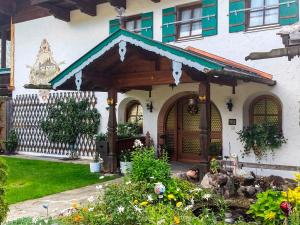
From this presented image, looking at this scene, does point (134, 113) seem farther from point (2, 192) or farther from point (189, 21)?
point (2, 192)

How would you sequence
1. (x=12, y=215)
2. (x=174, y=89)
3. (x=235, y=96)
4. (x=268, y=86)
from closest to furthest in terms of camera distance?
(x=12, y=215) < (x=268, y=86) < (x=235, y=96) < (x=174, y=89)

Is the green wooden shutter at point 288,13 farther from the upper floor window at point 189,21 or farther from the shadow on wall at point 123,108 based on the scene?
the shadow on wall at point 123,108

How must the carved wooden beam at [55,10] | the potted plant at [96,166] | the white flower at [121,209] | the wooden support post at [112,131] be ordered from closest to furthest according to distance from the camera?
the white flower at [121,209] < the wooden support post at [112,131] < the potted plant at [96,166] < the carved wooden beam at [55,10]

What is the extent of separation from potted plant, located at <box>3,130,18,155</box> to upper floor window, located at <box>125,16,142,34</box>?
7.06 metres

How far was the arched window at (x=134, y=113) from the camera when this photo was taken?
1256 centimetres

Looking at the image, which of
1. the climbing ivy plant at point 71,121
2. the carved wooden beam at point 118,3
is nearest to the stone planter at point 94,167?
the climbing ivy plant at point 71,121

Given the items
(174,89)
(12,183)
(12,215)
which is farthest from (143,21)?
(12,215)

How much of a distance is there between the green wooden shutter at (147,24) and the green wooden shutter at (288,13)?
13.3ft

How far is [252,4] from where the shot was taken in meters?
9.90

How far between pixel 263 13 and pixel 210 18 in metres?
1.47

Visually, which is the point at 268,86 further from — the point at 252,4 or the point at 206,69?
the point at 206,69

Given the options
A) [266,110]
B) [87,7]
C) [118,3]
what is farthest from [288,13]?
[87,7]

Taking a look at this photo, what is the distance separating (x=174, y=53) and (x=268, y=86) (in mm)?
3222

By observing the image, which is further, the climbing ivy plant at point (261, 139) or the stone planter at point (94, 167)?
the stone planter at point (94, 167)
